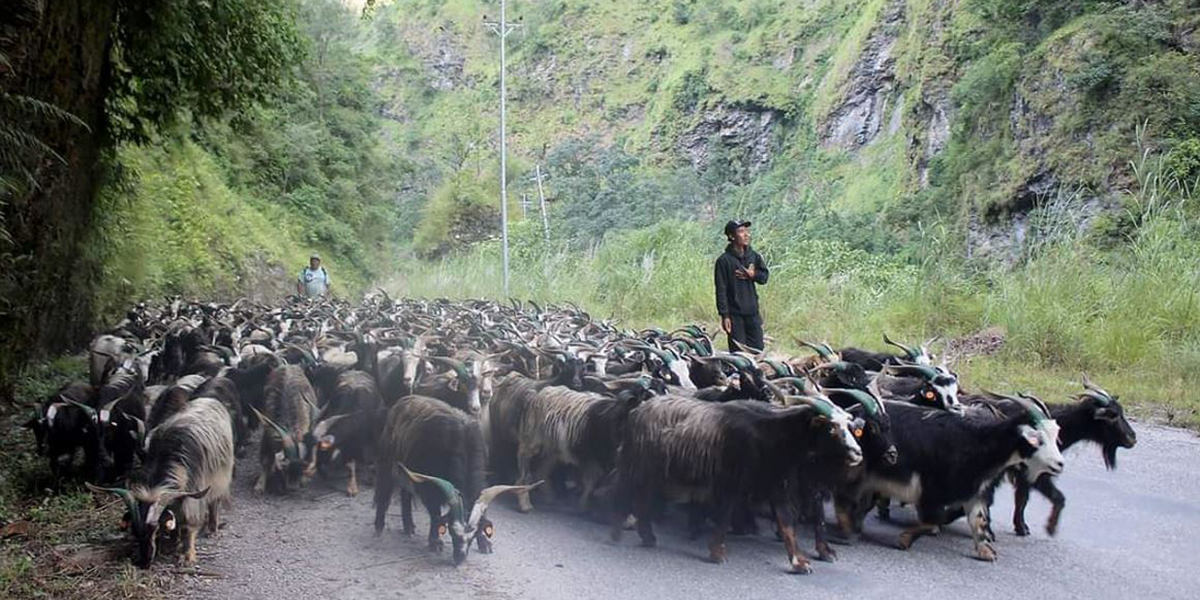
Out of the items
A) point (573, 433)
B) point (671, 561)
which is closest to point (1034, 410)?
point (671, 561)

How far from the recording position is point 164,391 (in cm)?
710

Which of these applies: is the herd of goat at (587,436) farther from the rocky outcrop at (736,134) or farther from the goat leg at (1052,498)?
the rocky outcrop at (736,134)

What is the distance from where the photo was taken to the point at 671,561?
5457 millimetres

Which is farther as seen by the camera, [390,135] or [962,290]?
[390,135]

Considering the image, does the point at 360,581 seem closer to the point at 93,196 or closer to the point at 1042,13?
the point at 93,196

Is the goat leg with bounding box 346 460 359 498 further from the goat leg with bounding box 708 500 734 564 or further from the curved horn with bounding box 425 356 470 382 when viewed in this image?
the goat leg with bounding box 708 500 734 564

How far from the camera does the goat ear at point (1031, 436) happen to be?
5.50m

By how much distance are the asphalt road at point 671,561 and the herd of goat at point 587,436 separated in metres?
0.15

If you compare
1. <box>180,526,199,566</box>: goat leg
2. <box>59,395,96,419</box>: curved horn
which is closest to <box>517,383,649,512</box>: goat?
<box>180,526,199,566</box>: goat leg

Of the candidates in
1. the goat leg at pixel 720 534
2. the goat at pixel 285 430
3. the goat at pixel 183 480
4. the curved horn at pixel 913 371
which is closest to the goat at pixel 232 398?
the goat at pixel 285 430

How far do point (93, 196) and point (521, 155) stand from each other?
4524 centimetres

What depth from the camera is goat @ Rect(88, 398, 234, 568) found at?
512cm

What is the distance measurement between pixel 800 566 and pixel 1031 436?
154cm

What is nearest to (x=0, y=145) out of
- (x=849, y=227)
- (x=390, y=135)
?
(x=849, y=227)
